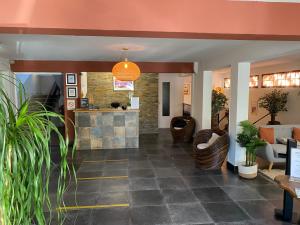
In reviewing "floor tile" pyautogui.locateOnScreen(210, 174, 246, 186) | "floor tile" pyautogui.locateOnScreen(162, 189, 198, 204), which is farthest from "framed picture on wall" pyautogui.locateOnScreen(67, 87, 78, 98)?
"floor tile" pyautogui.locateOnScreen(210, 174, 246, 186)

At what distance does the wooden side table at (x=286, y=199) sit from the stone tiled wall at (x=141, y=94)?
6.55m

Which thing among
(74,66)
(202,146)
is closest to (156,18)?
(202,146)

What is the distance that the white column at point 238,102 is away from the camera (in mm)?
4793

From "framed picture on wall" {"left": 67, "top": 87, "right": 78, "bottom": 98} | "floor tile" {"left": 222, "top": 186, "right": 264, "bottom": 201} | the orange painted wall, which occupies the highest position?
the orange painted wall

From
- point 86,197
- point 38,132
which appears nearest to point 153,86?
point 86,197

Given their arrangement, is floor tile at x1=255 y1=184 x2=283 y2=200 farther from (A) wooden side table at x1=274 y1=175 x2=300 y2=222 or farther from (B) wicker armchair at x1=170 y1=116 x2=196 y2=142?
(B) wicker armchair at x1=170 y1=116 x2=196 y2=142

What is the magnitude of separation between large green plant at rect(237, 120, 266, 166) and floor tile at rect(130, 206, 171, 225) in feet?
6.79

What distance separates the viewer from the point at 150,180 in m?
4.55

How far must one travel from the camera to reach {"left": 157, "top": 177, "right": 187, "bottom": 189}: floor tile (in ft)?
13.9

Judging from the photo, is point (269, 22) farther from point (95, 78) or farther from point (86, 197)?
point (95, 78)

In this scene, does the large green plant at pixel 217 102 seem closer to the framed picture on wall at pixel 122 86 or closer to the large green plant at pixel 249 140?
the large green plant at pixel 249 140

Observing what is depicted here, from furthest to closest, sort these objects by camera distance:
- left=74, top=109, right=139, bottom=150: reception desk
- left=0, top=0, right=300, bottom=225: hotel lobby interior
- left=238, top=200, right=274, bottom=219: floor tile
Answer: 1. left=74, top=109, right=139, bottom=150: reception desk
2. left=238, top=200, right=274, bottom=219: floor tile
3. left=0, top=0, right=300, bottom=225: hotel lobby interior

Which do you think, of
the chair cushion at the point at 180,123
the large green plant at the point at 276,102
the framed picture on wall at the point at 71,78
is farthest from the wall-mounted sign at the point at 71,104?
the large green plant at the point at 276,102

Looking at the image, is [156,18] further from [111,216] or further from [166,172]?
[166,172]
